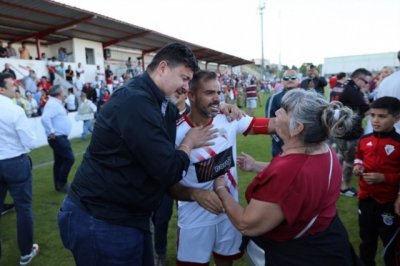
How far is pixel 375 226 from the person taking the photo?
10.3ft

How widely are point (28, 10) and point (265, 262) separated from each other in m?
16.6

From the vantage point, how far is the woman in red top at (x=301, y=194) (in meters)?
1.61

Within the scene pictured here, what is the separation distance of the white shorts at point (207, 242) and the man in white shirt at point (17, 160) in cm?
219

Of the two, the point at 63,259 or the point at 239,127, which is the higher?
the point at 239,127

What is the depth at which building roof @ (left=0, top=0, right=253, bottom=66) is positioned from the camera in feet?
48.6

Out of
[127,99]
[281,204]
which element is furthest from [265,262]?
[127,99]

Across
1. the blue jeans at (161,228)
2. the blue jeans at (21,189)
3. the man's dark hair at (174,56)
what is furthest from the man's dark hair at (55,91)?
the man's dark hair at (174,56)

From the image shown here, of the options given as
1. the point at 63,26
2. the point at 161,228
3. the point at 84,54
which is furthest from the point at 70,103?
the point at 161,228

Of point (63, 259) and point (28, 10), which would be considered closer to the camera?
point (63, 259)

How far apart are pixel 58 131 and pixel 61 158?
0.57 m

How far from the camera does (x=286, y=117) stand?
179cm

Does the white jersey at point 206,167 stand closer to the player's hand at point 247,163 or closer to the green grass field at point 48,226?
the player's hand at point 247,163

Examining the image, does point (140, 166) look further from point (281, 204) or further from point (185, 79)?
point (281, 204)

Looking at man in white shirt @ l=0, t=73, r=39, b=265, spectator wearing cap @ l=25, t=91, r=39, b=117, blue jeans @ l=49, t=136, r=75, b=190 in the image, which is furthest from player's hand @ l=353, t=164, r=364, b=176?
spectator wearing cap @ l=25, t=91, r=39, b=117
